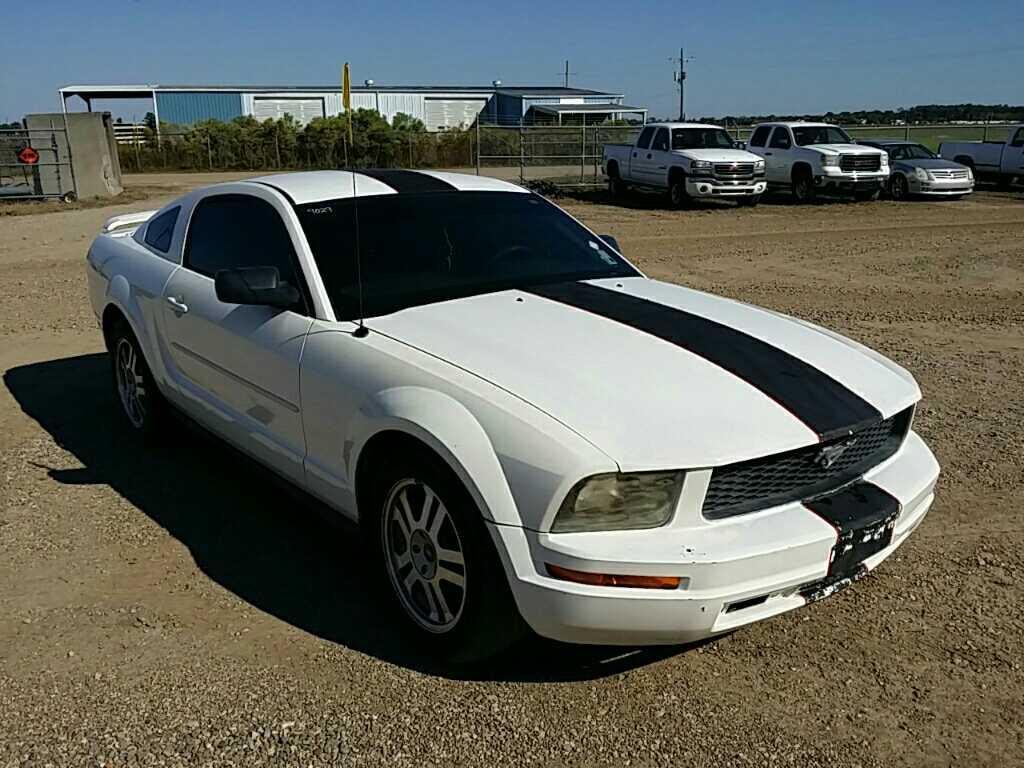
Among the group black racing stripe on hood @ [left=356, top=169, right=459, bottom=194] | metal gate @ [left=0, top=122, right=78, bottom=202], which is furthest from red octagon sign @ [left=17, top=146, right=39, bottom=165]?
black racing stripe on hood @ [left=356, top=169, right=459, bottom=194]

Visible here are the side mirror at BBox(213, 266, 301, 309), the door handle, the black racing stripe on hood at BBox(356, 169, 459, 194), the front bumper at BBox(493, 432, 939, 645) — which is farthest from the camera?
the door handle

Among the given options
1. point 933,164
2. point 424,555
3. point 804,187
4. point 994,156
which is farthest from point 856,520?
point 994,156

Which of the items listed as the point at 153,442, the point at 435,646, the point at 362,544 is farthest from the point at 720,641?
the point at 153,442

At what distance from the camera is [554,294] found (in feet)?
13.8

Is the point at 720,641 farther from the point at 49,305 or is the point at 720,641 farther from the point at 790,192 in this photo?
the point at 790,192

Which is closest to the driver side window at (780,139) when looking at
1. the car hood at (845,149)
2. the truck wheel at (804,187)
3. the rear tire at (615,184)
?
the car hood at (845,149)

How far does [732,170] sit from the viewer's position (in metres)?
21.3

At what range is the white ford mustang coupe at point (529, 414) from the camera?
2912mm

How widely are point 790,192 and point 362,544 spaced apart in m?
22.9

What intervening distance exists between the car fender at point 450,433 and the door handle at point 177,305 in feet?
5.93

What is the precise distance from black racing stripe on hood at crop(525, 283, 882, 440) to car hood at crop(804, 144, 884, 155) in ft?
65.0

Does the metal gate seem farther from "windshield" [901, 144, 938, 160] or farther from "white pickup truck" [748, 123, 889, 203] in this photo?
"windshield" [901, 144, 938, 160]

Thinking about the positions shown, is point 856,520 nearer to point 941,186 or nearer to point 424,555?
point 424,555

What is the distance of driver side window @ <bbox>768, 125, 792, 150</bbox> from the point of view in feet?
76.4
